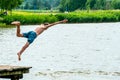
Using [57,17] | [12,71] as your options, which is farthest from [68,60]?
[57,17]

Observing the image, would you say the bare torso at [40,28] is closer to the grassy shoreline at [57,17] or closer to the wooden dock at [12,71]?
the wooden dock at [12,71]

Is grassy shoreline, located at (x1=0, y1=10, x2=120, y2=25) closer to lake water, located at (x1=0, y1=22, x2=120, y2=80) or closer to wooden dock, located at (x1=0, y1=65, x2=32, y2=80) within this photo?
lake water, located at (x1=0, y1=22, x2=120, y2=80)

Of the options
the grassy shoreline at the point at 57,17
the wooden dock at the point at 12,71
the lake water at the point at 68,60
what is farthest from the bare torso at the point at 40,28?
the grassy shoreline at the point at 57,17

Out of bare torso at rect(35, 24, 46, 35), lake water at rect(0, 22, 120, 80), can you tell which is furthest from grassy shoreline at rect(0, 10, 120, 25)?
bare torso at rect(35, 24, 46, 35)

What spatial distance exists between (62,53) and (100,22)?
117m

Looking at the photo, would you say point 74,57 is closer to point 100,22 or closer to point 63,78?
point 63,78

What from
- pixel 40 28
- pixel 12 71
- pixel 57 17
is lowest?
pixel 57 17

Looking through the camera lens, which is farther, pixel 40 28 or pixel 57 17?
pixel 57 17

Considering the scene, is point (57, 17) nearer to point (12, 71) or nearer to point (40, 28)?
point (12, 71)

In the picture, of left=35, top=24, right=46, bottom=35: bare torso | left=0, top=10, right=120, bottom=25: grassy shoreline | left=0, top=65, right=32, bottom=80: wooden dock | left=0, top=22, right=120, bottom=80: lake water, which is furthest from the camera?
left=0, top=10, right=120, bottom=25: grassy shoreline

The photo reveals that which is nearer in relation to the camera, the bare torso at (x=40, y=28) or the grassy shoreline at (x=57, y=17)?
the bare torso at (x=40, y=28)

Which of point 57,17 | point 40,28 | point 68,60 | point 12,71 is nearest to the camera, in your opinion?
point 40,28

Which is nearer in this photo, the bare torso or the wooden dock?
the bare torso

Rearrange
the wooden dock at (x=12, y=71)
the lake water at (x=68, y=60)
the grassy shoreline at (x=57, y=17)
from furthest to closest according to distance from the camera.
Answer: the grassy shoreline at (x=57, y=17)
the lake water at (x=68, y=60)
the wooden dock at (x=12, y=71)
